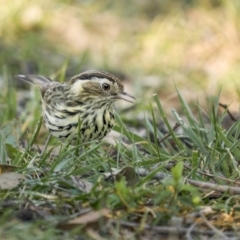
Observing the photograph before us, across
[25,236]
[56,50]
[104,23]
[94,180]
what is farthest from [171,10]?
[25,236]

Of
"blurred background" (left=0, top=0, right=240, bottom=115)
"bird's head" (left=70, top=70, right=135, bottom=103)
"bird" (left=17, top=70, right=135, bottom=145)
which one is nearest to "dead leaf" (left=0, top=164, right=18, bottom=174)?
"bird" (left=17, top=70, right=135, bottom=145)

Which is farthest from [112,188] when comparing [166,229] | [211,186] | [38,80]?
[38,80]

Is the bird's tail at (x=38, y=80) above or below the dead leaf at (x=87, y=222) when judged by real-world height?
below

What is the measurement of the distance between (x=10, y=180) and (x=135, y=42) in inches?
254

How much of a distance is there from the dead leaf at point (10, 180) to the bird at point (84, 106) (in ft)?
3.05

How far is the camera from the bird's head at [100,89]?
17.5ft

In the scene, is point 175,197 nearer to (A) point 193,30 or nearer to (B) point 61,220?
(B) point 61,220

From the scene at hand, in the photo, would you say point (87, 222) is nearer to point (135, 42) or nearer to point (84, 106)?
point (84, 106)

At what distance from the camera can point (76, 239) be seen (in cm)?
362

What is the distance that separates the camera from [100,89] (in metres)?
5.34

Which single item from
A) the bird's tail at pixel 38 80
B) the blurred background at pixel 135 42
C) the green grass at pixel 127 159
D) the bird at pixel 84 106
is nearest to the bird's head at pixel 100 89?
the bird at pixel 84 106

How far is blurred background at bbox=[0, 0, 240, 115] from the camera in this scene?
856 cm

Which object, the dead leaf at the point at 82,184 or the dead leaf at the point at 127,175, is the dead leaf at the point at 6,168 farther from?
the dead leaf at the point at 127,175

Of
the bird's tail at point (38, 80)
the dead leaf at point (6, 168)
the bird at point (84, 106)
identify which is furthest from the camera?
the bird's tail at point (38, 80)
